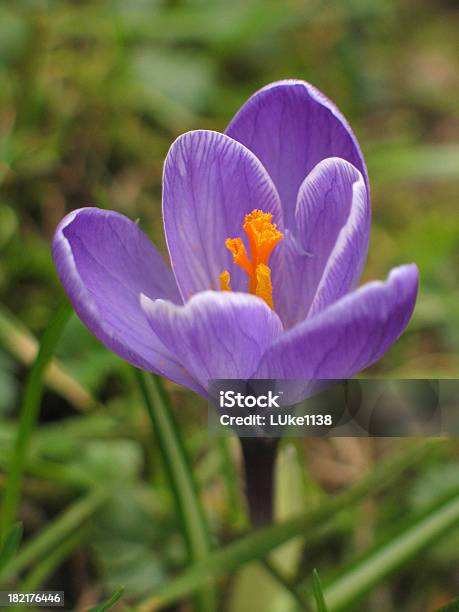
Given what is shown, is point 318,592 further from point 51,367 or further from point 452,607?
point 51,367

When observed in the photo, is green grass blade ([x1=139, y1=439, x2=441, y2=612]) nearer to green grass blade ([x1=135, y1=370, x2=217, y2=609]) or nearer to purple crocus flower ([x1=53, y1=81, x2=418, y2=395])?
green grass blade ([x1=135, y1=370, x2=217, y2=609])

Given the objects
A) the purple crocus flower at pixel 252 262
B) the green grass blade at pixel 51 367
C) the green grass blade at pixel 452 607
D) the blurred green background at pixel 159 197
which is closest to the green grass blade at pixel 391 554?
the blurred green background at pixel 159 197

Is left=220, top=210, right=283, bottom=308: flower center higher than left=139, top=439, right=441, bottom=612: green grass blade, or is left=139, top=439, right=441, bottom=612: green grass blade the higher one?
left=220, top=210, right=283, bottom=308: flower center

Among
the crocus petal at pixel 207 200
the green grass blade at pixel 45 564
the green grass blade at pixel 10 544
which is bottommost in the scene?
the green grass blade at pixel 45 564

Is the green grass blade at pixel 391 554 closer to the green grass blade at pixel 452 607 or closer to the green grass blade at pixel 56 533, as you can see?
the green grass blade at pixel 452 607

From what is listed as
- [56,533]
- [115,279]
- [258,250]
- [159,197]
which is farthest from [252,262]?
[159,197]

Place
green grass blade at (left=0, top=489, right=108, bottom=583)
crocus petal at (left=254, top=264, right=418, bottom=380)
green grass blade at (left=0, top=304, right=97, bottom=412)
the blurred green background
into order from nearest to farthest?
crocus petal at (left=254, top=264, right=418, bottom=380) < green grass blade at (left=0, top=489, right=108, bottom=583) < the blurred green background < green grass blade at (left=0, top=304, right=97, bottom=412)

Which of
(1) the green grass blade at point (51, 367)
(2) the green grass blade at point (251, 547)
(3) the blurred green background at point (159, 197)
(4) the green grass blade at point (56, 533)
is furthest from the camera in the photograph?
(1) the green grass blade at point (51, 367)

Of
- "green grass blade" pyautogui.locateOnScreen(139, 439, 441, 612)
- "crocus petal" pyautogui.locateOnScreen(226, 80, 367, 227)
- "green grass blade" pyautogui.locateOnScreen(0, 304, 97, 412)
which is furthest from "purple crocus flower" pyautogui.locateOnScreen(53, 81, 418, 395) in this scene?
"green grass blade" pyautogui.locateOnScreen(0, 304, 97, 412)
